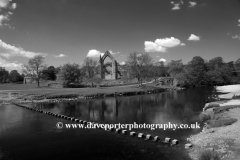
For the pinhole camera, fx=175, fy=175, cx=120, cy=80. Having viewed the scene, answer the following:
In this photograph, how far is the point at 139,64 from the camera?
259 ft

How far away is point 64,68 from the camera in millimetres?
77562

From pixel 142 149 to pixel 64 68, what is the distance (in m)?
69.9

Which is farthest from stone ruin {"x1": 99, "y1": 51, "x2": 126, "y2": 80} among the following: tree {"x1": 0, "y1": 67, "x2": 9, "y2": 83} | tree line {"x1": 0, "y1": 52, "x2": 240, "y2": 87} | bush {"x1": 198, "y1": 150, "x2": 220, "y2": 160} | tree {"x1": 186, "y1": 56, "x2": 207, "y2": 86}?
bush {"x1": 198, "y1": 150, "x2": 220, "y2": 160}

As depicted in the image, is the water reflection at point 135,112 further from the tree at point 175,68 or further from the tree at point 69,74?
the tree at point 175,68

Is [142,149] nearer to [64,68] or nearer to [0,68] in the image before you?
[64,68]

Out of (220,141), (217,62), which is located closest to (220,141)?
(220,141)

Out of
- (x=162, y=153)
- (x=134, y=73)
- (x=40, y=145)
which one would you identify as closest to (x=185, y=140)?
(x=162, y=153)

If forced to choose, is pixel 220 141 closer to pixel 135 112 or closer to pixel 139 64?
pixel 135 112

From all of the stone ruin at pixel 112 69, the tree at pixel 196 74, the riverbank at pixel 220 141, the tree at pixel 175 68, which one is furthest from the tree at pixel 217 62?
the riverbank at pixel 220 141

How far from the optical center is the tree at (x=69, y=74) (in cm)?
7669

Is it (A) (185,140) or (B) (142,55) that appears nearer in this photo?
(A) (185,140)

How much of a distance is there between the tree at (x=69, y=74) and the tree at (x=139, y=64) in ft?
A: 80.1

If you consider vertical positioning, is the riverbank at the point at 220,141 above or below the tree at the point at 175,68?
below

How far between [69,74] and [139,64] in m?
31.3
